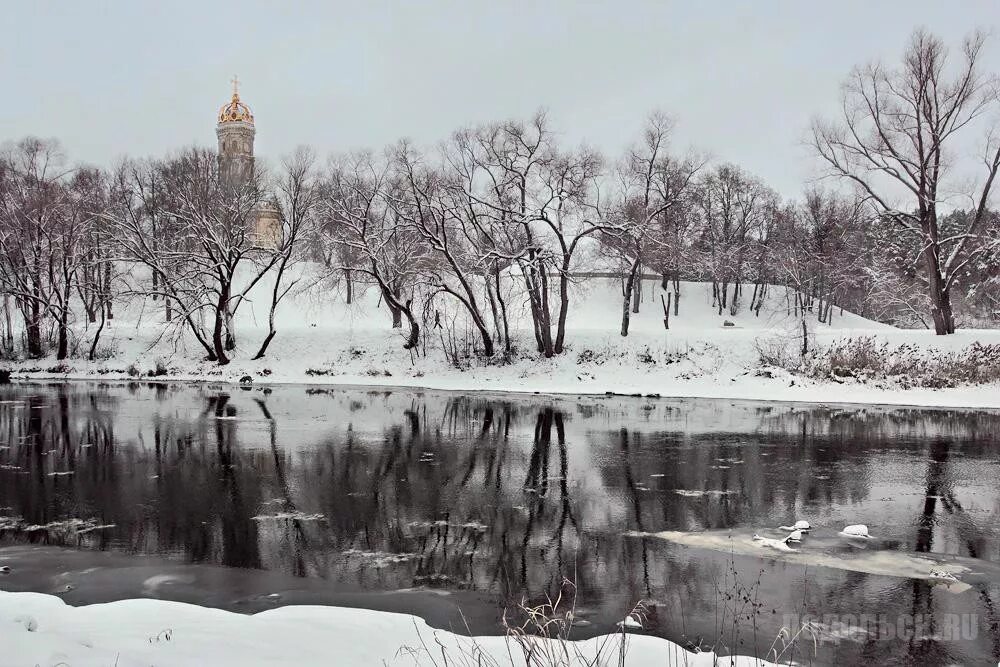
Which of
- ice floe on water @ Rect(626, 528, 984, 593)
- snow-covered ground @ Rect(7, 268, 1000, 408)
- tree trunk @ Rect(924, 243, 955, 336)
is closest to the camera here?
ice floe on water @ Rect(626, 528, 984, 593)

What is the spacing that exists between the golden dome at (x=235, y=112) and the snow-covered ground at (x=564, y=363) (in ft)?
148

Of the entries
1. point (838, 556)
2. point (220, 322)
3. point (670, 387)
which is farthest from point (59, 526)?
point (220, 322)

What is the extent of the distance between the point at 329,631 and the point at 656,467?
8.92m

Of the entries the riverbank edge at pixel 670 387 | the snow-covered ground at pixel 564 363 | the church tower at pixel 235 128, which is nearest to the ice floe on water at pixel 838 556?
the riverbank edge at pixel 670 387

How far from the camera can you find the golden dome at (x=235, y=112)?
83000 mm

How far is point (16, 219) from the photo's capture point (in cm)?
3641

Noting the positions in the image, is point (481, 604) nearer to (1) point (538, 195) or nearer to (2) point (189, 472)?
(2) point (189, 472)

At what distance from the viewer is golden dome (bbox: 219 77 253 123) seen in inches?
3268

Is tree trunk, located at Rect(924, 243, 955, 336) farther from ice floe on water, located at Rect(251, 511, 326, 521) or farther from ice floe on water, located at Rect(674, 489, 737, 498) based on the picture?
ice floe on water, located at Rect(251, 511, 326, 521)

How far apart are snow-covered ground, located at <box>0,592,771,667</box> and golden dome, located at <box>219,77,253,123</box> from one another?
84.6m

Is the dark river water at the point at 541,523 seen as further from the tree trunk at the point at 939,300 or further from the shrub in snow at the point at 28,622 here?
the tree trunk at the point at 939,300

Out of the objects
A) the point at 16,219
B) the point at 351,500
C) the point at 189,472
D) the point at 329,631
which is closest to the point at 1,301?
the point at 16,219

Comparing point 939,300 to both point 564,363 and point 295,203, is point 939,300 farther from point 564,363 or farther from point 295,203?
point 295,203

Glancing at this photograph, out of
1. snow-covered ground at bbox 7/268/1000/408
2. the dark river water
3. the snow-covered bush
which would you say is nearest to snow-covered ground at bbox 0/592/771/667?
the dark river water
